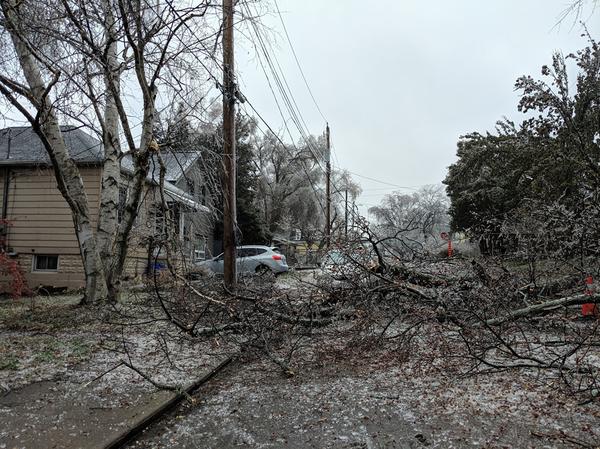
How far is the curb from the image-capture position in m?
3.38

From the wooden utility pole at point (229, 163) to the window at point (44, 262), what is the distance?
Result: 727 centimetres

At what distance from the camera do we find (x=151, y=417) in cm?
386

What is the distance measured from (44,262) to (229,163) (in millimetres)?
7916

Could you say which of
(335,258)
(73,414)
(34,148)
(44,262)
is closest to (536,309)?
(335,258)

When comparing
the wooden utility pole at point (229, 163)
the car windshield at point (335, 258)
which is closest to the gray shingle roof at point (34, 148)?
the wooden utility pole at point (229, 163)

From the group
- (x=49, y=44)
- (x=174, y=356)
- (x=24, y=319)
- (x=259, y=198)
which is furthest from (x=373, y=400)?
(x=259, y=198)

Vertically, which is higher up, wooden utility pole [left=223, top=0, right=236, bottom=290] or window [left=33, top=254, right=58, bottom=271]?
wooden utility pole [left=223, top=0, right=236, bottom=290]

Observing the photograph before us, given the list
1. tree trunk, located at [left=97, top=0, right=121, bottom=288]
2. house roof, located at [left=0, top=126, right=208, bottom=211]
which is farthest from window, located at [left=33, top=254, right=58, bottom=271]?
tree trunk, located at [left=97, top=0, right=121, bottom=288]

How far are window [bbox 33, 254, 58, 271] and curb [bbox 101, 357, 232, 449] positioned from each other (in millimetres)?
10862

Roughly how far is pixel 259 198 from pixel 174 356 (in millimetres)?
30540

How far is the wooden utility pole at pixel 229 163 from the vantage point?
9.31m

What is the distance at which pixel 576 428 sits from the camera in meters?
3.54

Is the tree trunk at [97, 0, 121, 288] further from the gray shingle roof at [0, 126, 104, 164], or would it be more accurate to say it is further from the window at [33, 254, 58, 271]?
the window at [33, 254, 58, 271]

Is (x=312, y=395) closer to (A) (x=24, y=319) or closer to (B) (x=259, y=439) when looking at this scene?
(B) (x=259, y=439)
